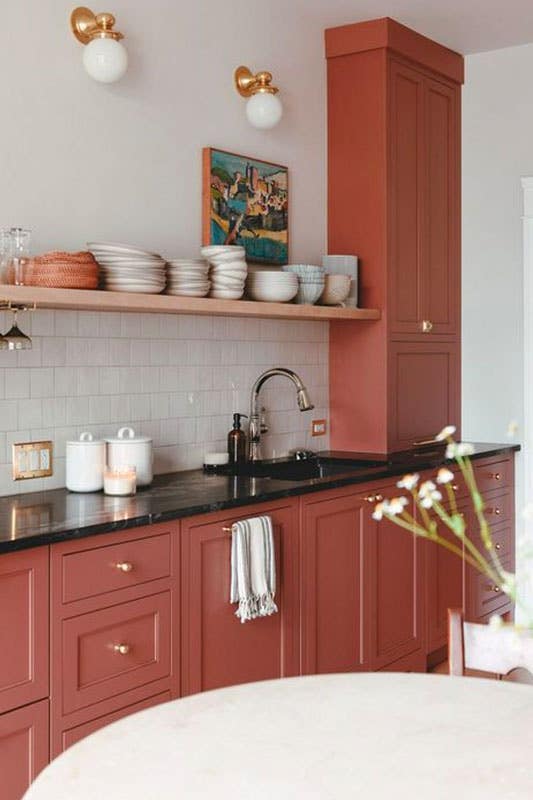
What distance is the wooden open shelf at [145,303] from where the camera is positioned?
116 inches

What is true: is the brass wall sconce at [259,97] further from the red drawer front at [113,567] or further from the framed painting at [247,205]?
the red drawer front at [113,567]

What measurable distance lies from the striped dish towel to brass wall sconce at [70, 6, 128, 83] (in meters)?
1.50

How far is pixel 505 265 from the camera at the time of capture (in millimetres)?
5121

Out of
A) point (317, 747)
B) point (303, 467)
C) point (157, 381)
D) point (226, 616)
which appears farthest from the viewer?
point (303, 467)

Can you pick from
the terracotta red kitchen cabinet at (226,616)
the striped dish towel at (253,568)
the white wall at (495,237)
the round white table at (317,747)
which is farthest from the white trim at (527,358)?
the round white table at (317,747)

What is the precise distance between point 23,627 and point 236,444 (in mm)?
1676

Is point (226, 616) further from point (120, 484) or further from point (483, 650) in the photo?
point (483, 650)

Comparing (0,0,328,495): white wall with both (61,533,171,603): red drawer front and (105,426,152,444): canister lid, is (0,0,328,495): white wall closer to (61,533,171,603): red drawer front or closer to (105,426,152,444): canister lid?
(105,426,152,444): canister lid

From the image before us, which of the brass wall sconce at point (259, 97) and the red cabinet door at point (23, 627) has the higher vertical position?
the brass wall sconce at point (259, 97)

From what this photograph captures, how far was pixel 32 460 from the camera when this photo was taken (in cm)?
336

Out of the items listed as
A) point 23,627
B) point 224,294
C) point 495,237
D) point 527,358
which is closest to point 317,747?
point 23,627

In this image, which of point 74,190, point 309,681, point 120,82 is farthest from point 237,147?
point 309,681

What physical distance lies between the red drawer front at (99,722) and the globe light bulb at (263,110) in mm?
2255

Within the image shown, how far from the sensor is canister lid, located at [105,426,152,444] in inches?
136
